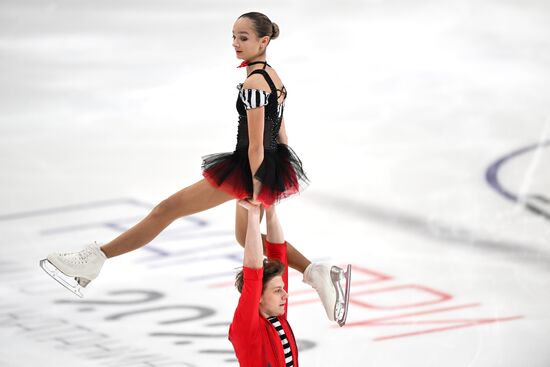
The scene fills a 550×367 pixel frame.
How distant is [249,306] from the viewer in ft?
16.1

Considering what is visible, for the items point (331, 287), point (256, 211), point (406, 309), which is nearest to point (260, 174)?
point (256, 211)

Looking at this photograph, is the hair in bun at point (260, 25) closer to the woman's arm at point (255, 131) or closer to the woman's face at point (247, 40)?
the woman's face at point (247, 40)

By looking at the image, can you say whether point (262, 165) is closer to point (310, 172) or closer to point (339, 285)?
point (339, 285)

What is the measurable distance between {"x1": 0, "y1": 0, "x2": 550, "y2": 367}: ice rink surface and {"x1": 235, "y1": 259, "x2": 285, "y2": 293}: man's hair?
45.3 inches

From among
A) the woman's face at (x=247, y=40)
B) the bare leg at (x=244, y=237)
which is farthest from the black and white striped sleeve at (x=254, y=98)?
the bare leg at (x=244, y=237)

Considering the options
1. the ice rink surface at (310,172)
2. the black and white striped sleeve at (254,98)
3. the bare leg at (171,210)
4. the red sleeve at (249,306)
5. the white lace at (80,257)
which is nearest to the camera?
the red sleeve at (249,306)

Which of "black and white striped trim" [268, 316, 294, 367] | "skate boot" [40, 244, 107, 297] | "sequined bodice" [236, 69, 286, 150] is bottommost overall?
"black and white striped trim" [268, 316, 294, 367]

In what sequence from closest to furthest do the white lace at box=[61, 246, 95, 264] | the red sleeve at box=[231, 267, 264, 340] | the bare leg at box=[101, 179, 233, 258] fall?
the red sleeve at box=[231, 267, 264, 340] < the bare leg at box=[101, 179, 233, 258] < the white lace at box=[61, 246, 95, 264]

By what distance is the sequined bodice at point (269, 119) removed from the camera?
5191 mm

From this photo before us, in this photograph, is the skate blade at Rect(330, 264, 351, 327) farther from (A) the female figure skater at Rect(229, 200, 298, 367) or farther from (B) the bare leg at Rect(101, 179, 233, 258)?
(B) the bare leg at Rect(101, 179, 233, 258)

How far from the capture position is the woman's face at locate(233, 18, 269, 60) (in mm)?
5207

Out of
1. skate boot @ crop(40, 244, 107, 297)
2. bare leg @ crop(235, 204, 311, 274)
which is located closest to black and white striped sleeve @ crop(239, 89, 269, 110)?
bare leg @ crop(235, 204, 311, 274)

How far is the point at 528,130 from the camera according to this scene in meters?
9.98

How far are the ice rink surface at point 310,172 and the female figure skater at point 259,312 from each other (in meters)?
1.14
